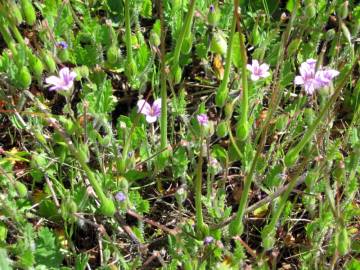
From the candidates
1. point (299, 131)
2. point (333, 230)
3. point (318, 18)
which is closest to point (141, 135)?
point (299, 131)

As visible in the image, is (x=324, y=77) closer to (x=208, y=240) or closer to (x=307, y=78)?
(x=307, y=78)

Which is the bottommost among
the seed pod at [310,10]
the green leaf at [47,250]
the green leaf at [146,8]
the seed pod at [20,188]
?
the green leaf at [47,250]

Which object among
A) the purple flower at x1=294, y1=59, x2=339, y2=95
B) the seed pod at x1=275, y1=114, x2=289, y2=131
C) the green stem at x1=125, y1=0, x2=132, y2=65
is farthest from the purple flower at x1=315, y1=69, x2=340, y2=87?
the green stem at x1=125, y1=0, x2=132, y2=65

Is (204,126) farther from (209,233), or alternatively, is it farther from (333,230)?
(333,230)

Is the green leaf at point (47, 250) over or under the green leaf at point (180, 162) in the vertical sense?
under

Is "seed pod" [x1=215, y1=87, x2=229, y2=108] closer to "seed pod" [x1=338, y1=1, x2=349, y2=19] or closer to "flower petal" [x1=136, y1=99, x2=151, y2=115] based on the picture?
"flower petal" [x1=136, y1=99, x2=151, y2=115]

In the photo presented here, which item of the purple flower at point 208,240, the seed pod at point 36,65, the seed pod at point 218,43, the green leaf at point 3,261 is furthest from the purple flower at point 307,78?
the green leaf at point 3,261

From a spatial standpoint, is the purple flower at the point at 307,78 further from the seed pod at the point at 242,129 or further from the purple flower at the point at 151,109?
the purple flower at the point at 151,109

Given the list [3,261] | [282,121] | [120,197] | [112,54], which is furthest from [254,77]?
[3,261]
